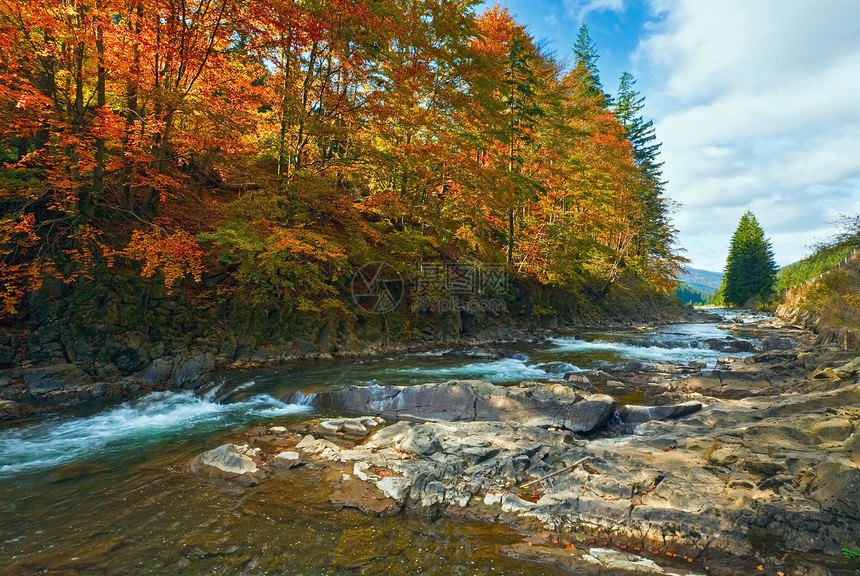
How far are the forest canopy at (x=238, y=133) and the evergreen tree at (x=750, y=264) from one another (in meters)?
55.3

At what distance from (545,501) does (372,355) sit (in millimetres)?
11418

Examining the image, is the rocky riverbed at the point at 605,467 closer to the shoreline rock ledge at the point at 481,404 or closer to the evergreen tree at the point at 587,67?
the shoreline rock ledge at the point at 481,404

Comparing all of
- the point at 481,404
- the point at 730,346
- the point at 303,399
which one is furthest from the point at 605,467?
the point at 730,346

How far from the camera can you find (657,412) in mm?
8320

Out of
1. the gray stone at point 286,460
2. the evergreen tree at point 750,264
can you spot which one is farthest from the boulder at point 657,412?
the evergreen tree at point 750,264

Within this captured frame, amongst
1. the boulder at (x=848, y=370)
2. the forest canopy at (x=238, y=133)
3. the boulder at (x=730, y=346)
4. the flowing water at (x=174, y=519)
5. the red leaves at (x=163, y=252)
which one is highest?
the forest canopy at (x=238, y=133)

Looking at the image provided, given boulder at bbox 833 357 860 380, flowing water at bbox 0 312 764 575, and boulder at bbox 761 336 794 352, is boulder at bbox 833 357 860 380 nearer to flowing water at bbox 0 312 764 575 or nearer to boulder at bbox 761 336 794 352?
boulder at bbox 761 336 794 352

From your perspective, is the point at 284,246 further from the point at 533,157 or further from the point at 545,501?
the point at 533,157

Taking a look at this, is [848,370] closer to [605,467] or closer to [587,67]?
[605,467]

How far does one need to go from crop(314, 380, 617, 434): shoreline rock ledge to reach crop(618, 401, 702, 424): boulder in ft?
1.39

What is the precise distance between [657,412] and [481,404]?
393 centimetres

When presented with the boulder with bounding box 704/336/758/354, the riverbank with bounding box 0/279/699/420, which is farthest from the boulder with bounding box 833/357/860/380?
the riverbank with bounding box 0/279/699/420

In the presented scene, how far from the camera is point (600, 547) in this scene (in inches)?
166

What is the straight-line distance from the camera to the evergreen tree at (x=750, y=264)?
180 ft
